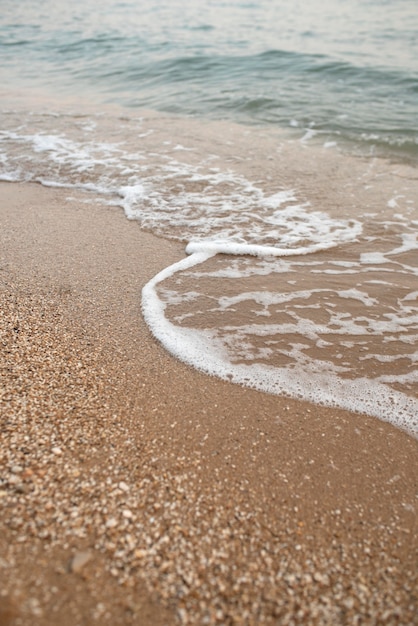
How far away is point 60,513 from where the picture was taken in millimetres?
1598

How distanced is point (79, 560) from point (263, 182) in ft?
14.1

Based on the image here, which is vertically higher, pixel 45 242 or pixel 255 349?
pixel 45 242

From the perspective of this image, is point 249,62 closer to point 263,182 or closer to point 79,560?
point 263,182

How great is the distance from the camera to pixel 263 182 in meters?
5.00

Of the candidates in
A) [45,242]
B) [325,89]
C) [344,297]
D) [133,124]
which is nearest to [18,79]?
[133,124]

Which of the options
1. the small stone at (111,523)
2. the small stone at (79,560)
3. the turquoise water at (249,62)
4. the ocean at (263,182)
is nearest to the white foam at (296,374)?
the ocean at (263,182)

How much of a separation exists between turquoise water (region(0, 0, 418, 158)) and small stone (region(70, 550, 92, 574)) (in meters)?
6.22

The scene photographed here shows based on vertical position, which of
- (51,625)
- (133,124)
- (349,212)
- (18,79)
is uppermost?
(18,79)

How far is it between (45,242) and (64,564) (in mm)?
2712

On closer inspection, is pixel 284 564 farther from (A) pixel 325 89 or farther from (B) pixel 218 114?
(A) pixel 325 89

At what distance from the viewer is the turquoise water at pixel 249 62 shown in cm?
778

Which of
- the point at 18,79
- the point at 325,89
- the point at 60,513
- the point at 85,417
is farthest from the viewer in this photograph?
the point at 18,79

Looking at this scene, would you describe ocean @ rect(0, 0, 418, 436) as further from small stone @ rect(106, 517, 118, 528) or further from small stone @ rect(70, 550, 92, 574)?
small stone @ rect(70, 550, 92, 574)

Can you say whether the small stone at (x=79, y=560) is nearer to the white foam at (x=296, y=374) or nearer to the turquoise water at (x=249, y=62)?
the white foam at (x=296, y=374)
